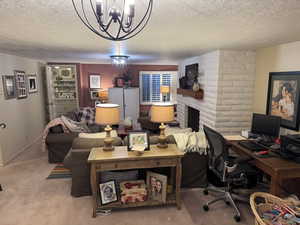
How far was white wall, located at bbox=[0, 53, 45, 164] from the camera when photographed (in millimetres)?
3799

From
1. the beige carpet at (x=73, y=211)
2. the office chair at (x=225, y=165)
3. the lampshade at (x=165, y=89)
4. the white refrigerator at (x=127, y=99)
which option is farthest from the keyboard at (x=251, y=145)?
the white refrigerator at (x=127, y=99)

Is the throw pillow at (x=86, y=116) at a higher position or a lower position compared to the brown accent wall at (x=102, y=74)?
lower

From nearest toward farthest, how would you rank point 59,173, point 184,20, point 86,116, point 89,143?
point 184,20 → point 89,143 → point 59,173 → point 86,116

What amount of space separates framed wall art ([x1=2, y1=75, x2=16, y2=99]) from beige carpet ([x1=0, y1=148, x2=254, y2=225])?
1754 millimetres

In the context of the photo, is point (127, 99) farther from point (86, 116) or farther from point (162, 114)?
point (162, 114)

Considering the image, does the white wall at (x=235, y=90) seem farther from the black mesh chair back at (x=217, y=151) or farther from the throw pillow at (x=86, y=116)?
the throw pillow at (x=86, y=116)

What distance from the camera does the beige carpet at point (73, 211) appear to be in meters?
2.29

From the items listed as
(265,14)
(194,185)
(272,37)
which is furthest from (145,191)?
(272,37)

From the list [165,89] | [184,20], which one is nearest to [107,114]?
[184,20]

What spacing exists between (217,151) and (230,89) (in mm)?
1701

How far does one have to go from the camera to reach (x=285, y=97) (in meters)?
2.91

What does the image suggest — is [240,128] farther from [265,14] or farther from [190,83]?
[265,14]

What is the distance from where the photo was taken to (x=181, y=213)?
8.02ft

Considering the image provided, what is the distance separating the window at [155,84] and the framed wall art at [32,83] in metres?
3.51
